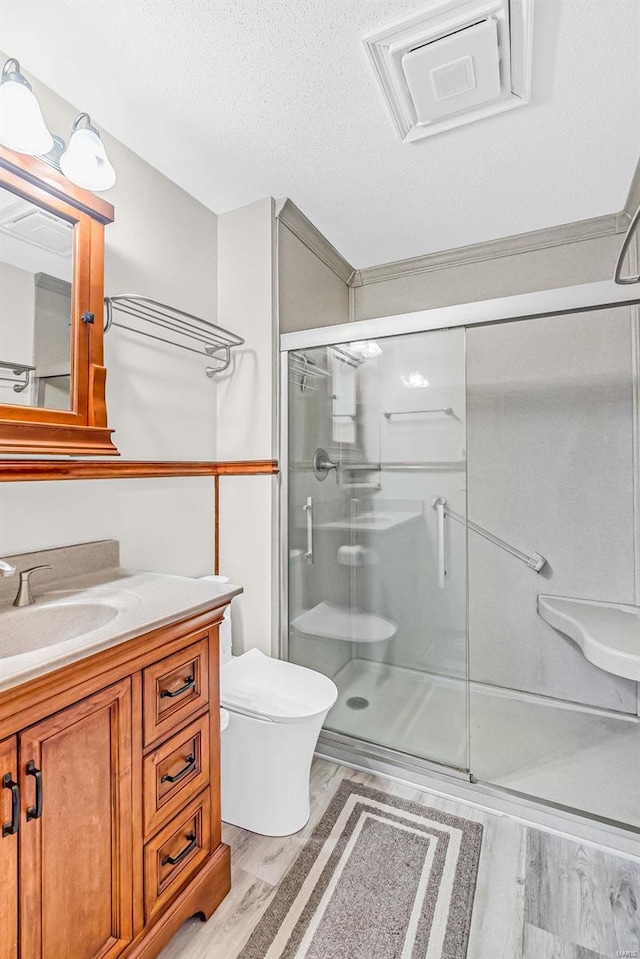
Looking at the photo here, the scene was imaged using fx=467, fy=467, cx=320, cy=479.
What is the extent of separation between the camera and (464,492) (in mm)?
1839

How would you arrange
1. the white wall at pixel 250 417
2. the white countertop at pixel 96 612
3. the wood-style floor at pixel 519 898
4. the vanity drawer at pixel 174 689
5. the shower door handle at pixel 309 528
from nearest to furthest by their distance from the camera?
the white countertop at pixel 96 612 < the vanity drawer at pixel 174 689 < the wood-style floor at pixel 519 898 < the white wall at pixel 250 417 < the shower door handle at pixel 309 528

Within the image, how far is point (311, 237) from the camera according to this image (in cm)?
235

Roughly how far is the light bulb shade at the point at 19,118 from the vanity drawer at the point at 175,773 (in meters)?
1.56

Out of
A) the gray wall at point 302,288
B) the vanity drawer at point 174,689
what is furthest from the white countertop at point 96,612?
the gray wall at point 302,288

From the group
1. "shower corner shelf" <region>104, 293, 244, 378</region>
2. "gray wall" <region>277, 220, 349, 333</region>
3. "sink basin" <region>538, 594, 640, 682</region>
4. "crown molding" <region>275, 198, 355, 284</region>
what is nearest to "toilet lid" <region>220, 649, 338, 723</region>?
"sink basin" <region>538, 594, 640, 682</region>

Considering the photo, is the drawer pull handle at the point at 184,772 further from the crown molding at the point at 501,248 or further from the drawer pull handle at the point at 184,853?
the crown molding at the point at 501,248

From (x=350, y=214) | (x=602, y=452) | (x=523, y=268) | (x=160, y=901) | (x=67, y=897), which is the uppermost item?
(x=350, y=214)

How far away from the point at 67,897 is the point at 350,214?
2536mm

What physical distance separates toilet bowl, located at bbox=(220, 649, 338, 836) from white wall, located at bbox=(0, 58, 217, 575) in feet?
2.19

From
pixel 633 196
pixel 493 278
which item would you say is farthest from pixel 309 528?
pixel 633 196

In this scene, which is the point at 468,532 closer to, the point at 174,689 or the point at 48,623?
the point at 174,689

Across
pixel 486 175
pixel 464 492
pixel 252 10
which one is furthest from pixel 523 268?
pixel 252 10

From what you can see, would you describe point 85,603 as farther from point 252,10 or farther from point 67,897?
point 252,10

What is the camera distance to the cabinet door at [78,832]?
850 mm
